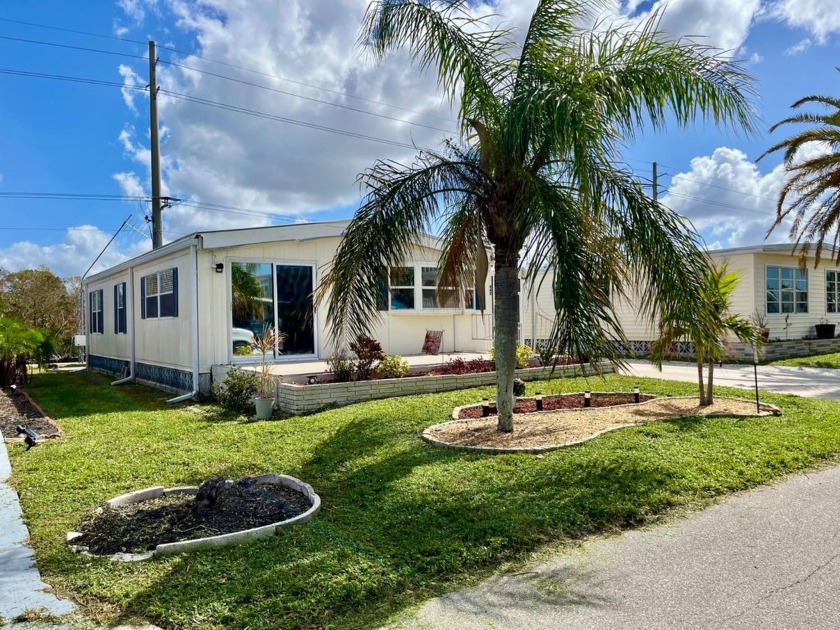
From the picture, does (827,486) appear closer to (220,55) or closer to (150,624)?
(150,624)

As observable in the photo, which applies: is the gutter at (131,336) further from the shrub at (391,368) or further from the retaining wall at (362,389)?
the shrub at (391,368)

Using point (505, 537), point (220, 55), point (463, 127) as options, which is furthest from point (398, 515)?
point (220, 55)

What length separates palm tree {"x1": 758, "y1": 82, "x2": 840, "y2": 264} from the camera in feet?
50.7

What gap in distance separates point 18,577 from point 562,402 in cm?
731

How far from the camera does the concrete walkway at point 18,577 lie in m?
3.05

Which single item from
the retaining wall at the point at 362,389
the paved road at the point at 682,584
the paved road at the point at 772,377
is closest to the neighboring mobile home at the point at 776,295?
the paved road at the point at 772,377

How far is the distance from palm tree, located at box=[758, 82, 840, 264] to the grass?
10.2 metres

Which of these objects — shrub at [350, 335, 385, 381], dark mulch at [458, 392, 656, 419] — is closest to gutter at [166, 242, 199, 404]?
shrub at [350, 335, 385, 381]

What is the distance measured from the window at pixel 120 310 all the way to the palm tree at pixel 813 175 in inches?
724

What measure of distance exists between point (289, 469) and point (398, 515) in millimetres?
1760

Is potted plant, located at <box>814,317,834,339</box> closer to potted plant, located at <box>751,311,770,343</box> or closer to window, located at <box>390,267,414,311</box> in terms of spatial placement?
potted plant, located at <box>751,311,770,343</box>

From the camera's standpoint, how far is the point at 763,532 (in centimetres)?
403

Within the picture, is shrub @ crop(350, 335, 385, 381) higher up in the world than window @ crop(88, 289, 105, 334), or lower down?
lower down

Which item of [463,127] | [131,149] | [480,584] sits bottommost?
[480,584]
